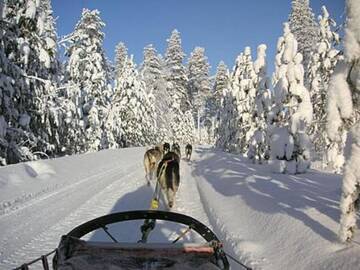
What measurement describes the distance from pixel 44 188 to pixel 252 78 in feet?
75.7

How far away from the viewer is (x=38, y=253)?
6.78 metres

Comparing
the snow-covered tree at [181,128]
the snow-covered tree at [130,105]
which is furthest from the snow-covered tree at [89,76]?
the snow-covered tree at [181,128]

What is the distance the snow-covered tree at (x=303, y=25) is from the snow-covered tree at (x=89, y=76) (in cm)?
2798

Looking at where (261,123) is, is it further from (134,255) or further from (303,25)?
(303,25)

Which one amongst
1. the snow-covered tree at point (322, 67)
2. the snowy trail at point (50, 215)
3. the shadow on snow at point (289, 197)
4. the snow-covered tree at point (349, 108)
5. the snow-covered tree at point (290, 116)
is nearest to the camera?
the snow-covered tree at point (349, 108)

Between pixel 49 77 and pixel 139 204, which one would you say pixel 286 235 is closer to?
pixel 139 204

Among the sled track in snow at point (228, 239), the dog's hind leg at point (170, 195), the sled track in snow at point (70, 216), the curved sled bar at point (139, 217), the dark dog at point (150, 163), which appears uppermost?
the curved sled bar at point (139, 217)

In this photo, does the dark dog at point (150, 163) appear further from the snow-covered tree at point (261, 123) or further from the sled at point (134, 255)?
the sled at point (134, 255)

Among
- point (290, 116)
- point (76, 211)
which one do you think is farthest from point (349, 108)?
point (290, 116)

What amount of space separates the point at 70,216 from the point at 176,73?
6210 centimetres

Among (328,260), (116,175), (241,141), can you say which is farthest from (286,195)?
(241,141)

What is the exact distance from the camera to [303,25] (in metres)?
55.1

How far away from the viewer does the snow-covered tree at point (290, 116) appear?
17500mm

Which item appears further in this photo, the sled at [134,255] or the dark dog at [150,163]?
the dark dog at [150,163]
